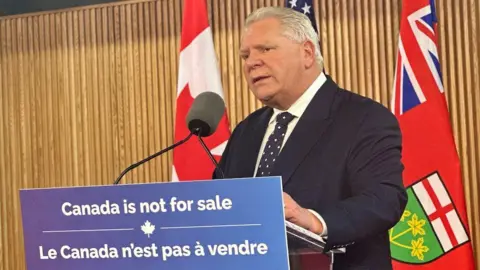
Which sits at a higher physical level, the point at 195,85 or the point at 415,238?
the point at 195,85

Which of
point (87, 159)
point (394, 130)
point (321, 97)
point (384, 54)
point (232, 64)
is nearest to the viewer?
point (394, 130)

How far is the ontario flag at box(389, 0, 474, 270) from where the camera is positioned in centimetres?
357

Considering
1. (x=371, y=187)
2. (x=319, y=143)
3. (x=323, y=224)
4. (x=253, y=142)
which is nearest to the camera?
(x=323, y=224)

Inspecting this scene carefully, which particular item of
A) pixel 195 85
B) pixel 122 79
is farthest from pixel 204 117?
pixel 122 79

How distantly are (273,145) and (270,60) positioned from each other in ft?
0.82

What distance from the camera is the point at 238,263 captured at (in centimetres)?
129

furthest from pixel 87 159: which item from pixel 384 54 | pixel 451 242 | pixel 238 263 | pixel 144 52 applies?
pixel 238 263

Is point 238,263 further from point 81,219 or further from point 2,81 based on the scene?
point 2,81

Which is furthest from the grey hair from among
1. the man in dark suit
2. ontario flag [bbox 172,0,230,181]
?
ontario flag [bbox 172,0,230,181]

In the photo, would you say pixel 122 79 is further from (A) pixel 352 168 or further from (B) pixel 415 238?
(A) pixel 352 168

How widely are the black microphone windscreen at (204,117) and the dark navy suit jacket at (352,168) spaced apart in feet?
0.71

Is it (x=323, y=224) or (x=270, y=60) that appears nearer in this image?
(x=323, y=224)

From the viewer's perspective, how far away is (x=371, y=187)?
1.65m

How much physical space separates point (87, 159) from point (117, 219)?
3649 mm
